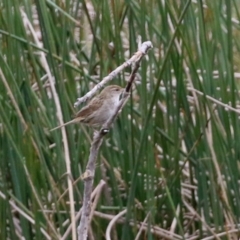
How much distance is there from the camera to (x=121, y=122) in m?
1.73

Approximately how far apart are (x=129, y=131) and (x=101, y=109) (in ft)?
0.93

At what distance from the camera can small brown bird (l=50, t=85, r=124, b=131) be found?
4.78ft

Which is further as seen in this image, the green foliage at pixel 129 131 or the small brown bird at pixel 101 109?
the green foliage at pixel 129 131

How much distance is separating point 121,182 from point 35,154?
0.30m

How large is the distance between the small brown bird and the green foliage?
0.34 ft

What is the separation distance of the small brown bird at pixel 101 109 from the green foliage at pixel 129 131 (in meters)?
0.10

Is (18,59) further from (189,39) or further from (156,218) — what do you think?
(156,218)

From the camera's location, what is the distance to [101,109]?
146 centimetres

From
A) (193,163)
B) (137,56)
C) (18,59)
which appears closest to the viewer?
(137,56)

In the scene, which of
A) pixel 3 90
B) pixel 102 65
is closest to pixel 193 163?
pixel 102 65

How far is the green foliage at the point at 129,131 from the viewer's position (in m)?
1.61

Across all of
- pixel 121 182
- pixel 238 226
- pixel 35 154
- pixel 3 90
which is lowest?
pixel 238 226

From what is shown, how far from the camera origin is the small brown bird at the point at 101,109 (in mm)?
1456

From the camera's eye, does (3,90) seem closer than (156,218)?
Yes
